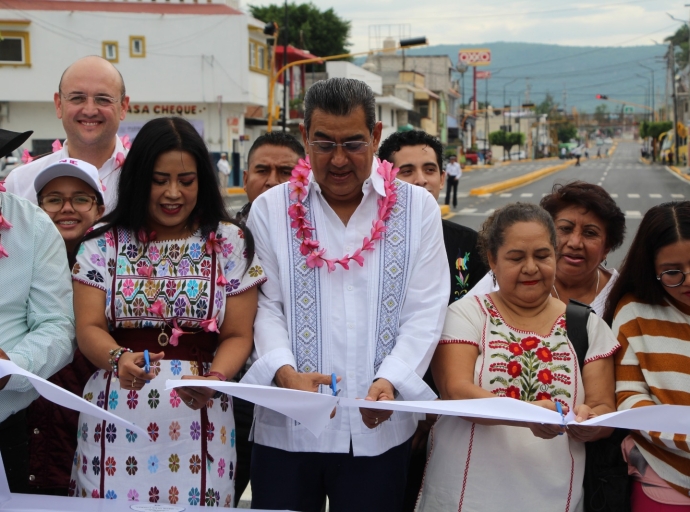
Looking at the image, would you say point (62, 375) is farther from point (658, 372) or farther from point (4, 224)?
point (658, 372)

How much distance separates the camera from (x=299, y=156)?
475 centimetres

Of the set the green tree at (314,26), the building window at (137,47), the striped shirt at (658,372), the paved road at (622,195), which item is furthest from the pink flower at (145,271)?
the green tree at (314,26)

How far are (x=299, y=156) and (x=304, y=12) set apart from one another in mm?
62585

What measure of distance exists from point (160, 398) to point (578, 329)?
154 cm

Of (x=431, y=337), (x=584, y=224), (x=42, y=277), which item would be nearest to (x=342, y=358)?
(x=431, y=337)

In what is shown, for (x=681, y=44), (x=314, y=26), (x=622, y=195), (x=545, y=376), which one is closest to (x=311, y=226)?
(x=545, y=376)

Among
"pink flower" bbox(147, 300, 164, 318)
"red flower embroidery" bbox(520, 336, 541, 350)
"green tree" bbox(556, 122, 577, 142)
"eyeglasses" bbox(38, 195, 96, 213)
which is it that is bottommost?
"red flower embroidery" bbox(520, 336, 541, 350)

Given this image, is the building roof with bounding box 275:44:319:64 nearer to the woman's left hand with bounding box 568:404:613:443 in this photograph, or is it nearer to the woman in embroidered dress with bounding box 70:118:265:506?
the woman in embroidered dress with bounding box 70:118:265:506

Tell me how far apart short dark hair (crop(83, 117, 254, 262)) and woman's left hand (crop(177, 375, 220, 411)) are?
499 mm

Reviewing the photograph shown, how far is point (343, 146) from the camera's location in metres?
3.07

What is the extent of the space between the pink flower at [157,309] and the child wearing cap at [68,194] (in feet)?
3.06

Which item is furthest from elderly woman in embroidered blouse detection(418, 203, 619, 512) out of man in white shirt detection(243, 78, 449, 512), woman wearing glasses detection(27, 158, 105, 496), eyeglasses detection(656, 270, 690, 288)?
woman wearing glasses detection(27, 158, 105, 496)

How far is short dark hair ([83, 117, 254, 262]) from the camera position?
3.04 meters

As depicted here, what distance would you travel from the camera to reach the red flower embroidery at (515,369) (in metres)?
2.98
